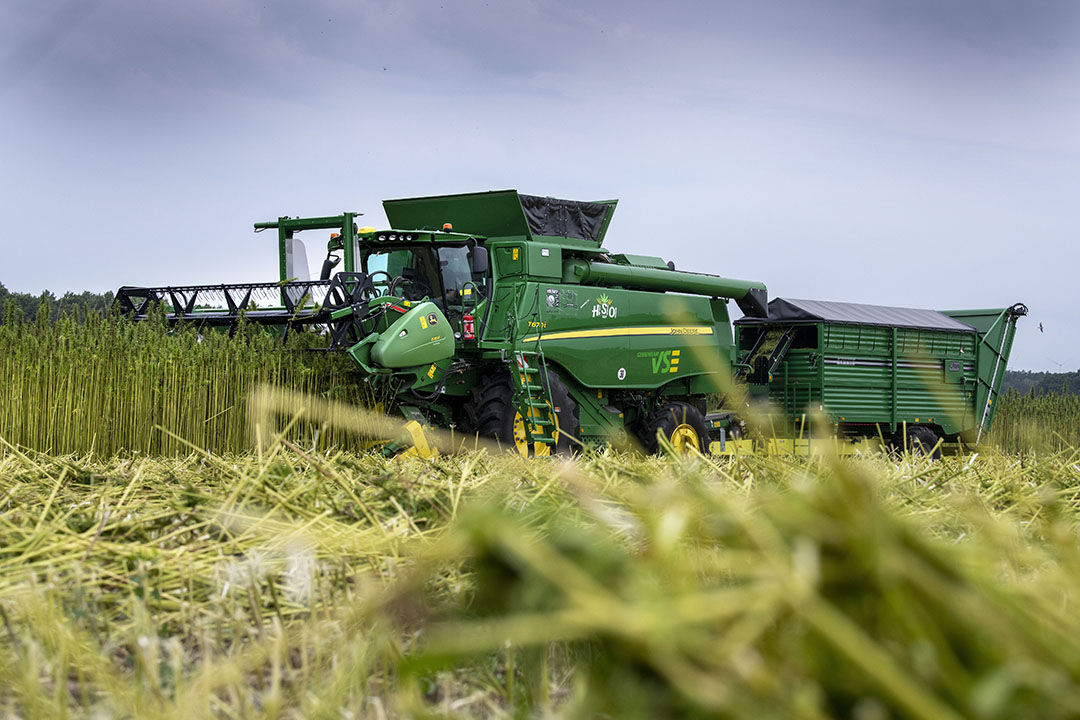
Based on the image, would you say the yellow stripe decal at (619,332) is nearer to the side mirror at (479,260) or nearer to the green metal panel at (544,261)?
the green metal panel at (544,261)

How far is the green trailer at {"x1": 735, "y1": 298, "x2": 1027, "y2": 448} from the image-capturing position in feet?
53.3

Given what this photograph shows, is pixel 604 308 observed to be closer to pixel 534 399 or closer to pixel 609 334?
pixel 609 334

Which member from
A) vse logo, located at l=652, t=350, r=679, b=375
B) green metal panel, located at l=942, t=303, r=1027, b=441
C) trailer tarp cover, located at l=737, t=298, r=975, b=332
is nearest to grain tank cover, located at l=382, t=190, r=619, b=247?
vse logo, located at l=652, t=350, r=679, b=375

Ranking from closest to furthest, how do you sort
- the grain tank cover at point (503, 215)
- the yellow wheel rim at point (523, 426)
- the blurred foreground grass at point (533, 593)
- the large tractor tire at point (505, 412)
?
the blurred foreground grass at point (533, 593), the yellow wheel rim at point (523, 426), the large tractor tire at point (505, 412), the grain tank cover at point (503, 215)

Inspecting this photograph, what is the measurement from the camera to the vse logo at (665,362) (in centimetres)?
1426

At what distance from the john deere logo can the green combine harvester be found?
0.03 m

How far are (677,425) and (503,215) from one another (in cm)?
385

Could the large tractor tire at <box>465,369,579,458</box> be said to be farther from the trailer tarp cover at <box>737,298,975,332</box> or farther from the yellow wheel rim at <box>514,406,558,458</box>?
the trailer tarp cover at <box>737,298,975,332</box>

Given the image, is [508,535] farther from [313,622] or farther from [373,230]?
[373,230]

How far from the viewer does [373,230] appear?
1171cm

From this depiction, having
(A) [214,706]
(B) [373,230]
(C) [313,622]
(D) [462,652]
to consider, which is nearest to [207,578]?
(C) [313,622]

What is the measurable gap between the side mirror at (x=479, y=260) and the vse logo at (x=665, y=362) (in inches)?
139

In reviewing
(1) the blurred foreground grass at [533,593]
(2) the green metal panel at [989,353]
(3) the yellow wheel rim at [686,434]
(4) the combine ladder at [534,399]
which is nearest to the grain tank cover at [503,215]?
(4) the combine ladder at [534,399]

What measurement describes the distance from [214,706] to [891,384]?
16.8m
